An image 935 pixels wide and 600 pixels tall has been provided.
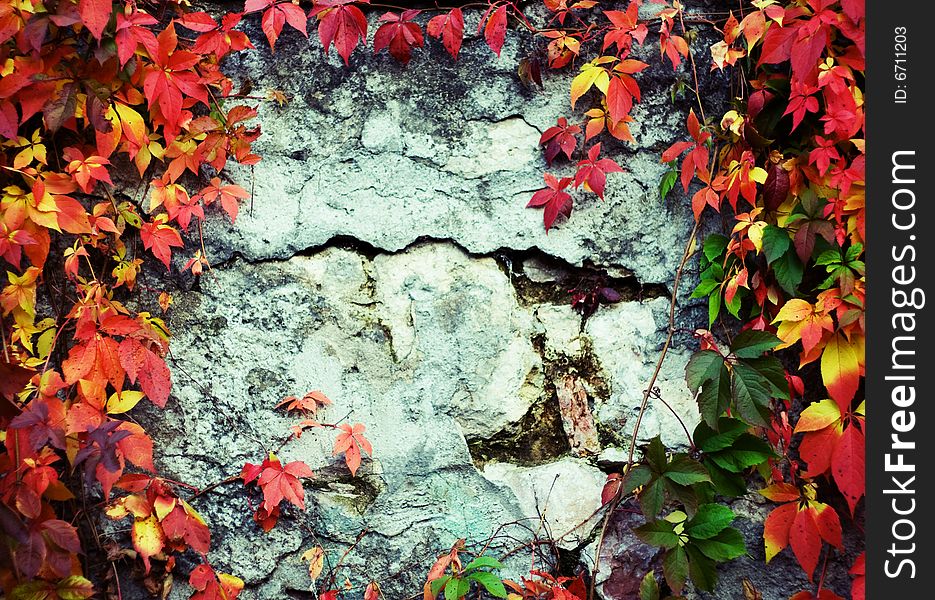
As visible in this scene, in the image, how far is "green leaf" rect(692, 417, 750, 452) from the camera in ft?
4.73

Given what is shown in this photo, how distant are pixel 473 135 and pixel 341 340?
56cm

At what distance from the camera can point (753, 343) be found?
4.51 ft

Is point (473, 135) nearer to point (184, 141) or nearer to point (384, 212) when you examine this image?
point (384, 212)

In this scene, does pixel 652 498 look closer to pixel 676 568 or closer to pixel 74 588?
pixel 676 568

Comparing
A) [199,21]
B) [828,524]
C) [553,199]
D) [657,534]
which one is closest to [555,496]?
[657,534]

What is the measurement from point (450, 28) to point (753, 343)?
93 cm

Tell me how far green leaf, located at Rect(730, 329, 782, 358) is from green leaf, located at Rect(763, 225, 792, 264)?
6.8 inches

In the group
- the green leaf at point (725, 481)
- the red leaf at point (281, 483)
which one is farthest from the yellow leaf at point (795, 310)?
the red leaf at point (281, 483)

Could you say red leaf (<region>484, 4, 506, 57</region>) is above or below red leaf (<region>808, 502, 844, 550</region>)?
above

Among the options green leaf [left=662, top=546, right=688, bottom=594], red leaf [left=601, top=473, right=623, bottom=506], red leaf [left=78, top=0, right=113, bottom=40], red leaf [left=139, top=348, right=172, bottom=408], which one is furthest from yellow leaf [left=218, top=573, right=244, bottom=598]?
red leaf [left=78, top=0, right=113, bottom=40]

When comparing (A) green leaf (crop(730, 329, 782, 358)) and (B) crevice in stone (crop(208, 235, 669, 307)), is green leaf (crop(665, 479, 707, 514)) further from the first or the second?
(B) crevice in stone (crop(208, 235, 669, 307))

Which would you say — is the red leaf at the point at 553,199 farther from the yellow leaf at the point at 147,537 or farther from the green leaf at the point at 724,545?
the yellow leaf at the point at 147,537

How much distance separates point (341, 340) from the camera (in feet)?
4.98
